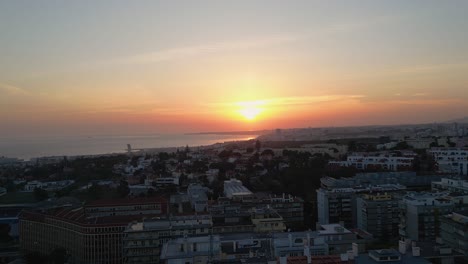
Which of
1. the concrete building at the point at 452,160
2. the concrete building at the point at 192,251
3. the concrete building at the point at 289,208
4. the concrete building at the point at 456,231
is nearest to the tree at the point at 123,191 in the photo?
the concrete building at the point at 289,208

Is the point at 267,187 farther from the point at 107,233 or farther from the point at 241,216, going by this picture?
the point at 107,233

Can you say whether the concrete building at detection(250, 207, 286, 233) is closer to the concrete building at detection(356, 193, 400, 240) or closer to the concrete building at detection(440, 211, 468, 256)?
the concrete building at detection(356, 193, 400, 240)

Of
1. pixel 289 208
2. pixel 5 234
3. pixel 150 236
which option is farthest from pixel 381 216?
pixel 5 234

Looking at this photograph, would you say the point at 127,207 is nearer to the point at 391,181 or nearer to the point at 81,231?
the point at 81,231

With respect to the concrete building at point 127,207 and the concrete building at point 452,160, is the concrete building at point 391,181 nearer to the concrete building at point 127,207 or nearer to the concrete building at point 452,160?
the concrete building at point 452,160

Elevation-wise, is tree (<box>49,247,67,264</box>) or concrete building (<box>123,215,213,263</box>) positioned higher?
concrete building (<box>123,215,213,263</box>)

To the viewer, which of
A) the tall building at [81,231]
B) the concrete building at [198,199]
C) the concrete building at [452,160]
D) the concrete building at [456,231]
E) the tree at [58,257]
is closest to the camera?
the concrete building at [456,231]

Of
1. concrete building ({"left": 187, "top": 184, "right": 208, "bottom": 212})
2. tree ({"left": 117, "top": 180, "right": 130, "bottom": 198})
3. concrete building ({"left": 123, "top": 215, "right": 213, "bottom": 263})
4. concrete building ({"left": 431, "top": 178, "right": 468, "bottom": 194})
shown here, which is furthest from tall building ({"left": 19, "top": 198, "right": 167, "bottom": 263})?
concrete building ({"left": 431, "top": 178, "right": 468, "bottom": 194})

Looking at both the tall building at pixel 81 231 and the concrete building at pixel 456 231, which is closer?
the concrete building at pixel 456 231
